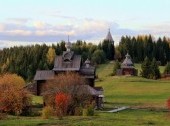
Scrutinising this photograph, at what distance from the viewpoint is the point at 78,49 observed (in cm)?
17388

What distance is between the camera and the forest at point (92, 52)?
154675 millimetres

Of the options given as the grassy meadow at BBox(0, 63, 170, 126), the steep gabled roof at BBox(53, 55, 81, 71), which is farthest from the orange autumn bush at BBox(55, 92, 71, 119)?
the steep gabled roof at BBox(53, 55, 81, 71)

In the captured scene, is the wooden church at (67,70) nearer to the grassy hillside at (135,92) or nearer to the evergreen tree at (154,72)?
the grassy hillside at (135,92)

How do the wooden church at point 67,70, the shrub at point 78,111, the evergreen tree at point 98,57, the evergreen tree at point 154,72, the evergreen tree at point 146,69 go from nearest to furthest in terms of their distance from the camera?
the shrub at point 78,111 → the wooden church at point 67,70 → the evergreen tree at point 154,72 → the evergreen tree at point 146,69 → the evergreen tree at point 98,57

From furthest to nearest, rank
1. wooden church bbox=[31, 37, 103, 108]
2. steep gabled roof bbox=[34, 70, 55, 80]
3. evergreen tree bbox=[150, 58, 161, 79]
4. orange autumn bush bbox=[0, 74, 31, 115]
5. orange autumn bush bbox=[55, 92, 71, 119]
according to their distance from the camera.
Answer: evergreen tree bbox=[150, 58, 161, 79] → steep gabled roof bbox=[34, 70, 55, 80] → wooden church bbox=[31, 37, 103, 108] → orange autumn bush bbox=[0, 74, 31, 115] → orange autumn bush bbox=[55, 92, 71, 119]

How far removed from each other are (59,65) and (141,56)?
8784 cm

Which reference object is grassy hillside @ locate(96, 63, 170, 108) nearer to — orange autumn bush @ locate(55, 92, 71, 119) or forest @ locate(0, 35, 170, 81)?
orange autumn bush @ locate(55, 92, 71, 119)

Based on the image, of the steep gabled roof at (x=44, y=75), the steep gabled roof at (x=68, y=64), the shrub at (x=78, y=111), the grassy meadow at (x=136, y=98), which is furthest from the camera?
the steep gabled roof at (x=44, y=75)

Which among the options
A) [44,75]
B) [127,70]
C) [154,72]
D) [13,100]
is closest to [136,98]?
[44,75]

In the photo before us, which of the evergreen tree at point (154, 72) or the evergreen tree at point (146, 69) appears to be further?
the evergreen tree at point (146, 69)

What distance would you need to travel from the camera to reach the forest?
15468 cm

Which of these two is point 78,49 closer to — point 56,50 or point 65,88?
point 56,50

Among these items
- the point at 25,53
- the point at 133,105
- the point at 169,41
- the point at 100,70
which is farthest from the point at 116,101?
the point at 169,41

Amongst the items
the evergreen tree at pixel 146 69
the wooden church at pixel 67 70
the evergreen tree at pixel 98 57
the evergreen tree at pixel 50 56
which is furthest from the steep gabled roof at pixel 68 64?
the evergreen tree at pixel 98 57
